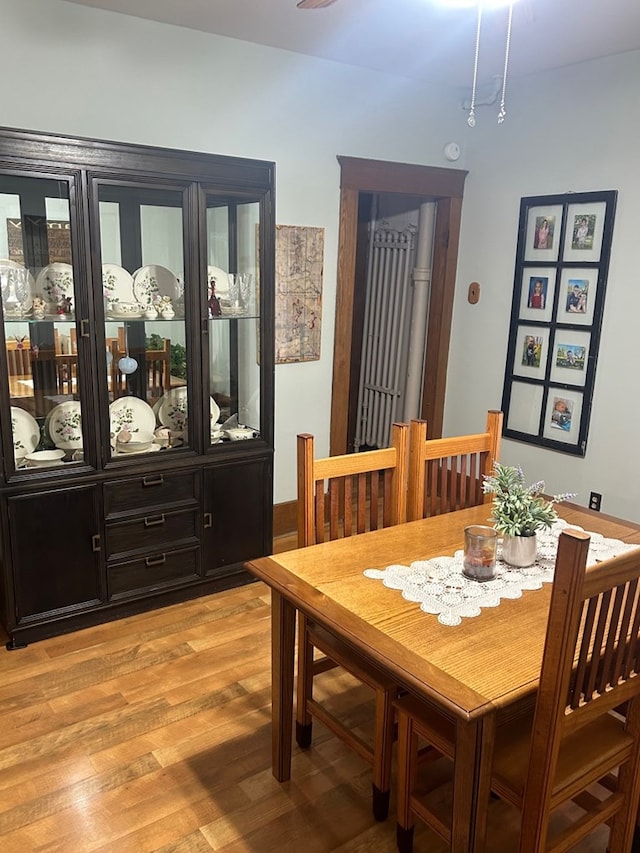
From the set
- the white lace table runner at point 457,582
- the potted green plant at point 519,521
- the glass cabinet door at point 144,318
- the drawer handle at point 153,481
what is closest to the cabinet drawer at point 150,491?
the drawer handle at point 153,481

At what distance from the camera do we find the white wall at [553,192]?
11.0ft

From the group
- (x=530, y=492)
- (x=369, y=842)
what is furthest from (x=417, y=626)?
(x=369, y=842)

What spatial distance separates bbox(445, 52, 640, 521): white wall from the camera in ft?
11.0

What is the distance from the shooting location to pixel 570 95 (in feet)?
11.5

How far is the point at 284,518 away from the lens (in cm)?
389

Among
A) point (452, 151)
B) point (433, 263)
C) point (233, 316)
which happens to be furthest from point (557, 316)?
point (233, 316)

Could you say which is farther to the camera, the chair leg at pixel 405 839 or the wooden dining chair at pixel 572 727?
the chair leg at pixel 405 839

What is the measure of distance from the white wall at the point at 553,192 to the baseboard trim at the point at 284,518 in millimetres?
1278

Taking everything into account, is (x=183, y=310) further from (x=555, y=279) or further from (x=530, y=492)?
(x=555, y=279)

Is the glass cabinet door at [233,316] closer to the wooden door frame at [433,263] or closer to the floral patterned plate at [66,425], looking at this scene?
the floral patterned plate at [66,425]

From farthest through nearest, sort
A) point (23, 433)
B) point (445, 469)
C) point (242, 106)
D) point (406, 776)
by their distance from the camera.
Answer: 1. point (242, 106)
2. point (23, 433)
3. point (445, 469)
4. point (406, 776)

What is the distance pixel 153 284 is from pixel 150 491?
0.91m

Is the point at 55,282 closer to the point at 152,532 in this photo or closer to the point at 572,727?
the point at 152,532

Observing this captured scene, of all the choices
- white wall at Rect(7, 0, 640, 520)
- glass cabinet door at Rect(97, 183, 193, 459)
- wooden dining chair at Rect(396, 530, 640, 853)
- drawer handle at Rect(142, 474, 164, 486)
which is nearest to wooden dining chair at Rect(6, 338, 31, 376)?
glass cabinet door at Rect(97, 183, 193, 459)
